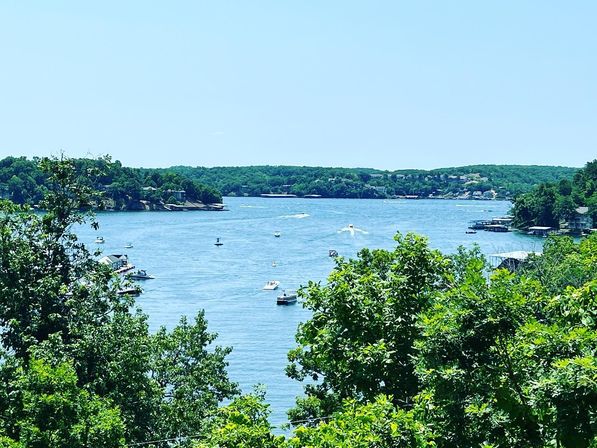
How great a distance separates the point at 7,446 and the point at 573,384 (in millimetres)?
9584

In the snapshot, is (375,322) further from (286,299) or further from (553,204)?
(553,204)

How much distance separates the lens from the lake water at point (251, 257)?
47.3m

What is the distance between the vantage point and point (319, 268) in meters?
78.4

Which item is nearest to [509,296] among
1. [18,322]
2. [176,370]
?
[18,322]

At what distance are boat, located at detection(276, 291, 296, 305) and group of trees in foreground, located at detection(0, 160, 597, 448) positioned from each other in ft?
127

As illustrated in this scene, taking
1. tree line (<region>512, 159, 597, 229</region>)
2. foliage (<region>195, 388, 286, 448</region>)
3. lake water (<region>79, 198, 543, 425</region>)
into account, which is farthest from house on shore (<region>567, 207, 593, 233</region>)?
foliage (<region>195, 388, 286, 448</region>)

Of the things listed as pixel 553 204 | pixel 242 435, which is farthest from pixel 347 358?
pixel 553 204

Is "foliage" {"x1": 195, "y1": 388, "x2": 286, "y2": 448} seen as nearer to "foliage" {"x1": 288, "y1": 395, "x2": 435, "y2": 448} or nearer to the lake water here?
"foliage" {"x1": 288, "y1": 395, "x2": 435, "y2": 448}

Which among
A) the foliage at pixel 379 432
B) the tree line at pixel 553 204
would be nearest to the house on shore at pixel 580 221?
the tree line at pixel 553 204

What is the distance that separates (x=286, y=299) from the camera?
62.3 m

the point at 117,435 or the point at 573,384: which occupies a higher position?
the point at 573,384

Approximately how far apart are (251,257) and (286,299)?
1100 inches

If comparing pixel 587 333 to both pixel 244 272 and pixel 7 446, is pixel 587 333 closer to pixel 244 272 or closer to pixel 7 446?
pixel 7 446

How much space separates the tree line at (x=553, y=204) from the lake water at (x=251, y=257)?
6.71 m
